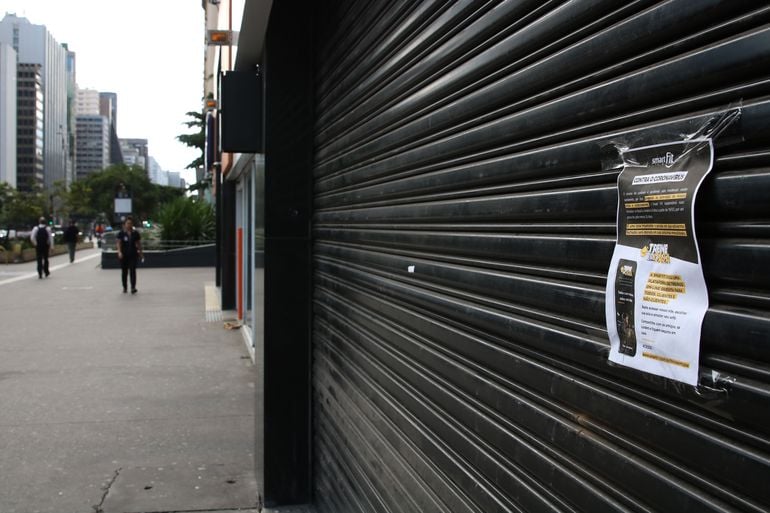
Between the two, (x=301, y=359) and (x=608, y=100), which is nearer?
(x=608, y=100)

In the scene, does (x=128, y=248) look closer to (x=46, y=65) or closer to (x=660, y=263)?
(x=660, y=263)

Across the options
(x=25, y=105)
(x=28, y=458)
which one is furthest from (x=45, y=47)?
(x=28, y=458)

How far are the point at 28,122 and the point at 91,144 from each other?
48328mm

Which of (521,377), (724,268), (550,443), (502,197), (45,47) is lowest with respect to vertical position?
(550,443)

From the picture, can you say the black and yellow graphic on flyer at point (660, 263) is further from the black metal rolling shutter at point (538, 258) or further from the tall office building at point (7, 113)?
the tall office building at point (7, 113)

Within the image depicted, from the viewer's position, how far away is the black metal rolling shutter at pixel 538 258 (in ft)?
3.94

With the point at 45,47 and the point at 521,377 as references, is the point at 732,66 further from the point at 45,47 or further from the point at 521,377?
the point at 45,47

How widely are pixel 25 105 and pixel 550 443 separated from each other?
529 ft

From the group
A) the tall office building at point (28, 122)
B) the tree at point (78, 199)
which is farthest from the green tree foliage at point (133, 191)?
the tall office building at point (28, 122)

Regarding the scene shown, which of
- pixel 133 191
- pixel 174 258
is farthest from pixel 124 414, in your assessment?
pixel 133 191

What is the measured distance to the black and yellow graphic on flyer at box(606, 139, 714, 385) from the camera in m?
1.25

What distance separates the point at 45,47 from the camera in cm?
15675

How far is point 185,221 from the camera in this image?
28734 mm

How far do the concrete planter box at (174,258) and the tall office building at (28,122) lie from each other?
126 m
